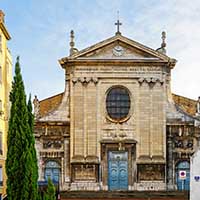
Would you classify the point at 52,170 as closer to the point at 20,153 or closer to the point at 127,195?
the point at 127,195

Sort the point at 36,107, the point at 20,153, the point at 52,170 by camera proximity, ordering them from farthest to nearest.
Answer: the point at 36,107, the point at 52,170, the point at 20,153

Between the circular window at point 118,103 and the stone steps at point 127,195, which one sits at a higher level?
the circular window at point 118,103

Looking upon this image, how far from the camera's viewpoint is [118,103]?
2094 inches

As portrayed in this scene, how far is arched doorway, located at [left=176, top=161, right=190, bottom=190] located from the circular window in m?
4.94

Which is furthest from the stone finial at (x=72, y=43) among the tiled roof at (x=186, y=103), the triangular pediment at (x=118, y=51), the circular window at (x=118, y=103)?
the tiled roof at (x=186, y=103)

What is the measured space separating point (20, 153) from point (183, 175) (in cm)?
→ 1985

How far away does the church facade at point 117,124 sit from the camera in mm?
52281

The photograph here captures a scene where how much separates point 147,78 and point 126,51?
2.31 metres

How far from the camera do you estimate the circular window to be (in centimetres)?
5300

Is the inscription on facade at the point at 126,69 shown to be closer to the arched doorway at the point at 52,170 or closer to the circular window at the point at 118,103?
the circular window at the point at 118,103

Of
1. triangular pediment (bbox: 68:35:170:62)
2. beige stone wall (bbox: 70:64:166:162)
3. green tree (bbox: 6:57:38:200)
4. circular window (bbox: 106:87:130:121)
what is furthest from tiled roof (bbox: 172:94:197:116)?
green tree (bbox: 6:57:38:200)

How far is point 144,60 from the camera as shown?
174 feet

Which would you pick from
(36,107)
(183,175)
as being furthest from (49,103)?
(183,175)

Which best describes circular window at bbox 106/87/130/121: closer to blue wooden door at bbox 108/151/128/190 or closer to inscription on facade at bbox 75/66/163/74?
inscription on facade at bbox 75/66/163/74
